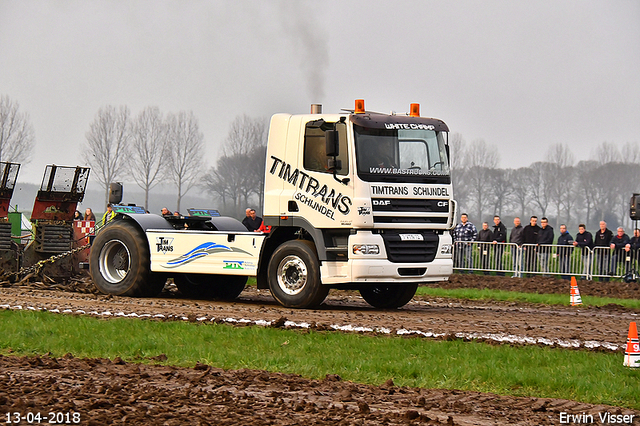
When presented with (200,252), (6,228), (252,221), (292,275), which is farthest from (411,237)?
(6,228)

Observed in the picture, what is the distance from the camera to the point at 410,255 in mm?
14258

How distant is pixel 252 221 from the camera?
2205cm

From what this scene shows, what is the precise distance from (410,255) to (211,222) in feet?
14.7

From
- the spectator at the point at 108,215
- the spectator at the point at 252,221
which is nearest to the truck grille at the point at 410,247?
the spectator at the point at 108,215

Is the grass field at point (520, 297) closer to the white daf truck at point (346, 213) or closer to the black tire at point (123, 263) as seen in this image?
the white daf truck at point (346, 213)

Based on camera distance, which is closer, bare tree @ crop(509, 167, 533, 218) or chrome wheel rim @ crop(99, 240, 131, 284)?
chrome wheel rim @ crop(99, 240, 131, 284)

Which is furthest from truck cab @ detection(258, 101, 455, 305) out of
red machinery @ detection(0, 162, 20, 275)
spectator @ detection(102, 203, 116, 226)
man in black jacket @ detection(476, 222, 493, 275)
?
man in black jacket @ detection(476, 222, 493, 275)

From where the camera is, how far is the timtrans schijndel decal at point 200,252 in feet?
50.5

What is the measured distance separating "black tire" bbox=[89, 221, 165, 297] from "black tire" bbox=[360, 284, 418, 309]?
13.2 feet

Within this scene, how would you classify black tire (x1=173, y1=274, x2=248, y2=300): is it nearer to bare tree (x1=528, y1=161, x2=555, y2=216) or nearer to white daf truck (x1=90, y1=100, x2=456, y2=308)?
white daf truck (x1=90, y1=100, x2=456, y2=308)

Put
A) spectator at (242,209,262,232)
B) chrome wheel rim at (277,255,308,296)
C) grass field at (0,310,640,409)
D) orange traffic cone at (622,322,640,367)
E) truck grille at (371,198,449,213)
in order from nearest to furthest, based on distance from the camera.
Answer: grass field at (0,310,640,409) → orange traffic cone at (622,322,640,367) → truck grille at (371,198,449,213) → chrome wheel rim at (277,255,308,296) → spectator at (242,209,262,232)

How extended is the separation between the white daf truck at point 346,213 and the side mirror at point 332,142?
18mm

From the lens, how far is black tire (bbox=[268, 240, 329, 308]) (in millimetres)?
14273

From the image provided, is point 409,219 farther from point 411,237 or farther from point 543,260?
point 543,260
